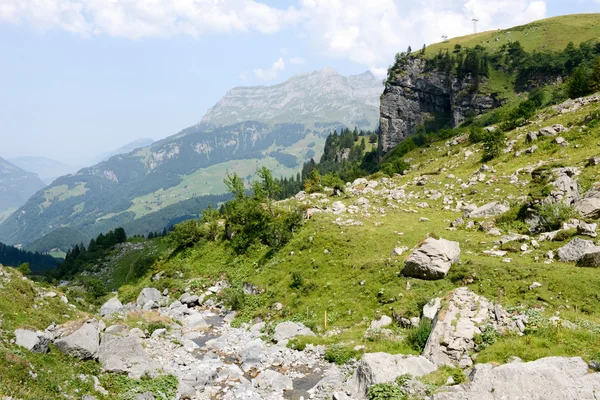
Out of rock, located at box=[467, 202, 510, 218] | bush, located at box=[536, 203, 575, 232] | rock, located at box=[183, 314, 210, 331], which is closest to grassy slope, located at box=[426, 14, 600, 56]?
Answer: rock, located at box=[467, 202, 510, 218]

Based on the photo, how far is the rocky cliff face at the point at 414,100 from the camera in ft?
492

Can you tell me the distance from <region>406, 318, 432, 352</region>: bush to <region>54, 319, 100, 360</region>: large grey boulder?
1850cm

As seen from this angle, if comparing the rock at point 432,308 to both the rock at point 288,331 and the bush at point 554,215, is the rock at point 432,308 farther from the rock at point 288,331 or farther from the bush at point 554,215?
the bush at point 554,215

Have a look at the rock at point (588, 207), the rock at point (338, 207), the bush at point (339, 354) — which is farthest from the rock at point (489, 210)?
the bush at point (339, 354)

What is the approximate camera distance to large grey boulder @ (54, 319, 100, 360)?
67.1ft

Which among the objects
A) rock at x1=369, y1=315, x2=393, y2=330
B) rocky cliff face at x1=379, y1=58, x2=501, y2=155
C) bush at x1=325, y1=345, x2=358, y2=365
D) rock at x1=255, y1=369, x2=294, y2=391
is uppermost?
rocky cliff face at x1=379, y1=58, x2=501, y2=155

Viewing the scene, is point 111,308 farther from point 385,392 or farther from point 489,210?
point 489,210

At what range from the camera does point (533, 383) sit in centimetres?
1290

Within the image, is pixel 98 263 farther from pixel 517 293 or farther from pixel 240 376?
pixel 517 293

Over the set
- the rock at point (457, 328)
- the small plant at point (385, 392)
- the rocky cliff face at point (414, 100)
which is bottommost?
the small plant at point (385, 392)

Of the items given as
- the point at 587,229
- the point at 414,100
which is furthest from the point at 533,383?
the point at 414,100

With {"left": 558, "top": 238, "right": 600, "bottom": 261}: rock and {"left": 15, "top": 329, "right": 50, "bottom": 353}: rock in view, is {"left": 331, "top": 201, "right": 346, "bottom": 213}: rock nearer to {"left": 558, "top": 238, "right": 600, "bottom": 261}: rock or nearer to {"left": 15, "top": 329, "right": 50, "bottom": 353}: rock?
{"left": 558, "top": 238, "right": 600, "bottom": 261}: rock

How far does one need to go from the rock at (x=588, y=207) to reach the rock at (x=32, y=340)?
39.2 meters

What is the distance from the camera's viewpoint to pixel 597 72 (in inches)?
2921
